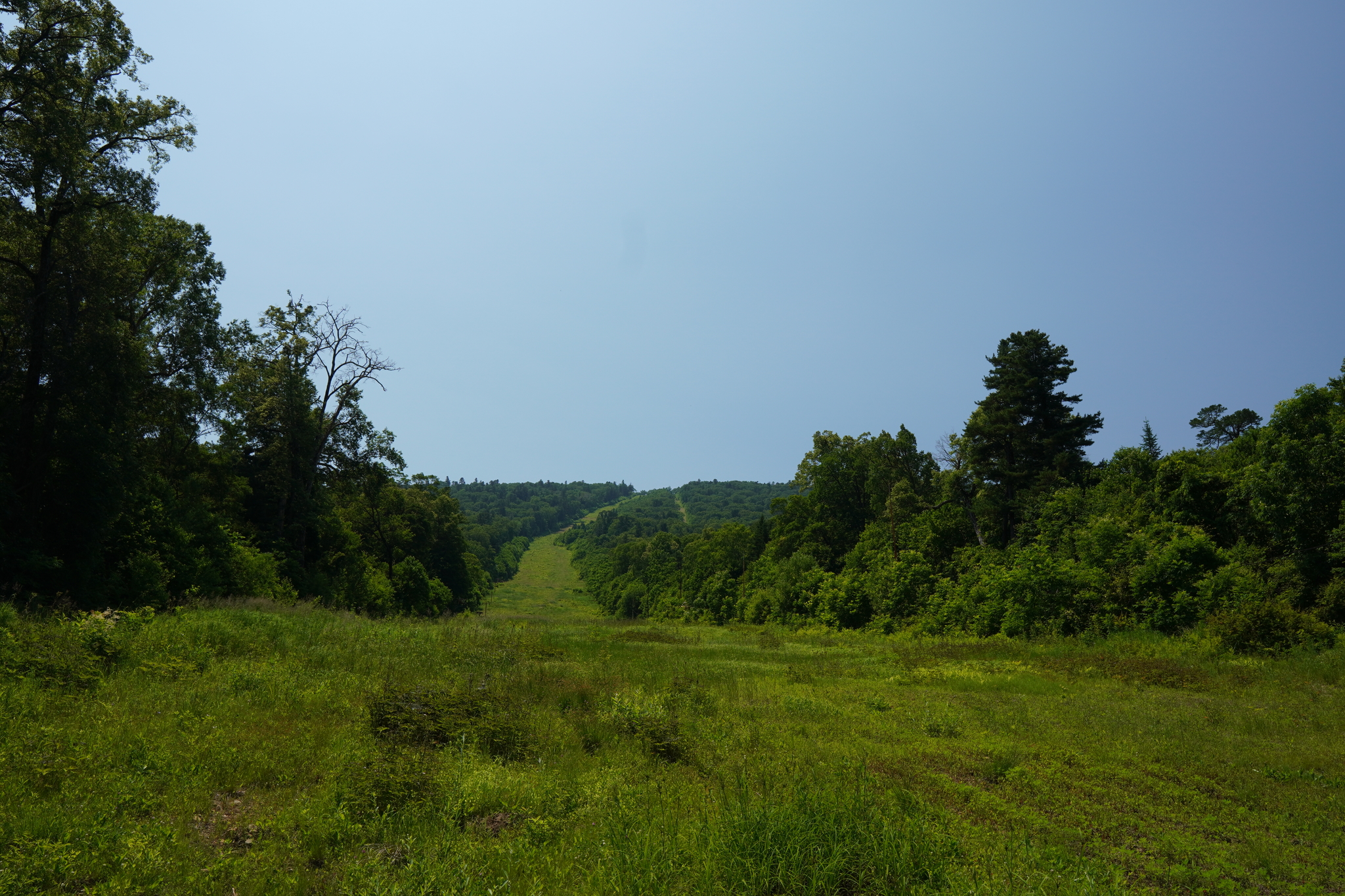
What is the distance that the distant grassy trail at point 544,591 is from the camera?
253 feet

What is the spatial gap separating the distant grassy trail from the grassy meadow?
129 feet

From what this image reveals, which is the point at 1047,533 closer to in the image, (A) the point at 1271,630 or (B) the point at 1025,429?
(B) the point at 1025,429

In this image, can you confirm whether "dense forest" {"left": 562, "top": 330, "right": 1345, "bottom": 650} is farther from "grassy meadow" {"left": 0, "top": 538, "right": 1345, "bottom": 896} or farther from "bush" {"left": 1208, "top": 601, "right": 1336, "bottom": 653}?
"grassy meadow" {"left": 0, "top": 538, "right": 1345, "bottom": 896}

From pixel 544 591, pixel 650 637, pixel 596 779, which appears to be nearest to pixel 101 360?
pixel 596 779

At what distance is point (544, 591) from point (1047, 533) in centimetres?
9194

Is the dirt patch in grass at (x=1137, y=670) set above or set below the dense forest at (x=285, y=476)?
below

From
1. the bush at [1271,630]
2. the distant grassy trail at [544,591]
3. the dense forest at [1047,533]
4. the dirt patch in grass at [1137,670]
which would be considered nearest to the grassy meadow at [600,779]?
the dirt patch in grass at [1137,670]

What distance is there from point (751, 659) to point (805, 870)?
17.4 m

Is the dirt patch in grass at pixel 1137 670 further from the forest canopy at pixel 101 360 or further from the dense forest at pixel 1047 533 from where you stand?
the forest canopy at pixel 101 360

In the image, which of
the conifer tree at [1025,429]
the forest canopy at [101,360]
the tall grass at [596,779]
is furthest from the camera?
the conifer tree at [1025,429]

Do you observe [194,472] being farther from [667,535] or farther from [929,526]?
[667,535]

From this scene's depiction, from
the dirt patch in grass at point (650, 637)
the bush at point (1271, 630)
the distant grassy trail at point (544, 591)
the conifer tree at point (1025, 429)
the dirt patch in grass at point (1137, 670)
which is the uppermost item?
the conifer tree at point (1025, 429)

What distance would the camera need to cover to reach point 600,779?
775 centimetres

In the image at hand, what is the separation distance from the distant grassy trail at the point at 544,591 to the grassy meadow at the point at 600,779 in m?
39.3
